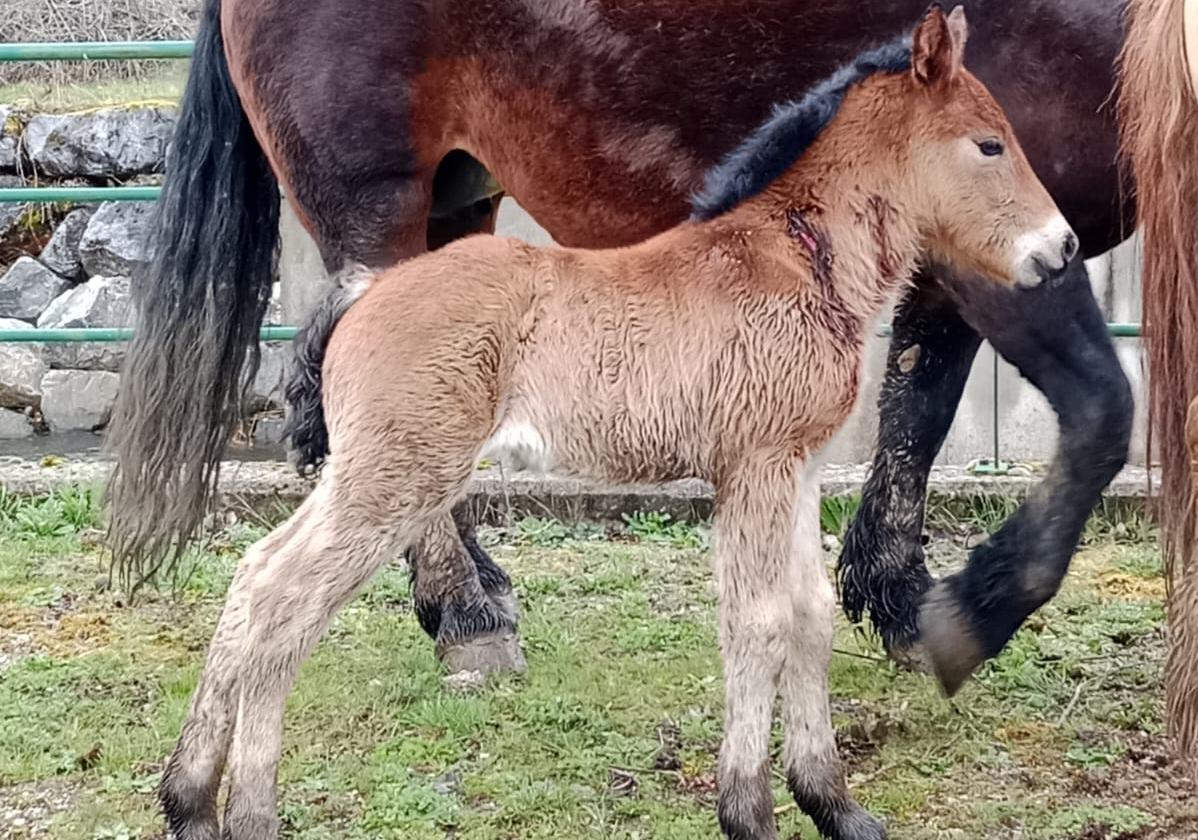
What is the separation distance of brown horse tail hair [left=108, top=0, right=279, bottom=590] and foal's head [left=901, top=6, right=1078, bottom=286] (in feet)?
6.36

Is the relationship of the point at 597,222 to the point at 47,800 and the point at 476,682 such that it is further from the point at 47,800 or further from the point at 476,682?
the point at 47,800

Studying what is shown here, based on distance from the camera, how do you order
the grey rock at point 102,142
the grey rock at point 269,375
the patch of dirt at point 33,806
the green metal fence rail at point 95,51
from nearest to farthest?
the patch of dirt at point 33,806 → the green metal fence rail at point 95,51 → the grey rock at point 269,375 → the grey rock at point 102,142

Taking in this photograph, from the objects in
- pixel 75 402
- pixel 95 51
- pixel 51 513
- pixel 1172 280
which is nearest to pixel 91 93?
pixel 75 402

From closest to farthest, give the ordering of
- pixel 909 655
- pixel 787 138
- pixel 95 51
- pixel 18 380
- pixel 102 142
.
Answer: pixel 787 138 → pixel 909 655 → pixel 95 51 → pixel 18 380 → pixel 102 142

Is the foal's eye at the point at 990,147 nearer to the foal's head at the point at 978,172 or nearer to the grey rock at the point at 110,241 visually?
the foal's head at the point at 978,172

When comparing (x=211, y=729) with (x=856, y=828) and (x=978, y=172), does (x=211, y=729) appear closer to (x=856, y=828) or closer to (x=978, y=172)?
(x=856, y=828)

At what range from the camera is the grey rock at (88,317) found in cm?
798

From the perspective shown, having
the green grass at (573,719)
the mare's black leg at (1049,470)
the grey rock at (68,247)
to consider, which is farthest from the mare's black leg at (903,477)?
the grey rock at (68,247)

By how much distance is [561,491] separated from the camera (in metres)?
5.03

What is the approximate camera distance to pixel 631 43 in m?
3.24

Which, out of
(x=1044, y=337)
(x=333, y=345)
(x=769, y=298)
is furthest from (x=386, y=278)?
(x=1044, y=337)

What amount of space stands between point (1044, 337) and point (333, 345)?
1486 millimetres

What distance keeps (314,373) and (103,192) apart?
8.80 ft

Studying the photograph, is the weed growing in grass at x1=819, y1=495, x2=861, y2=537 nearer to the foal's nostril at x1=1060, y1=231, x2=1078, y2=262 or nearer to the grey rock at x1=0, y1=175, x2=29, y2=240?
the foal's nostril at x1=1060, y1=231, x2=1078, y2=262
